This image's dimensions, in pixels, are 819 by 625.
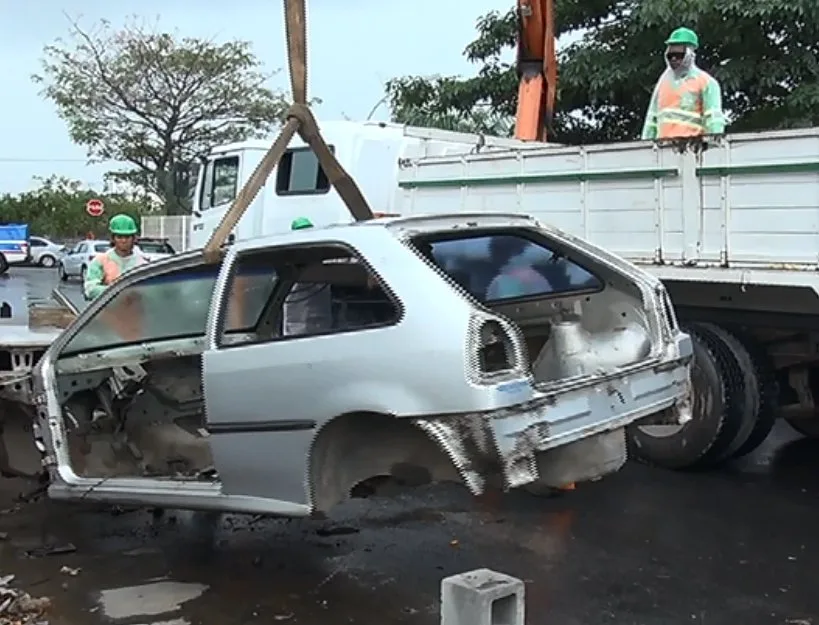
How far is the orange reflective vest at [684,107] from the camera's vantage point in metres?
7.68

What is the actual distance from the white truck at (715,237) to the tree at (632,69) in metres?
5.38

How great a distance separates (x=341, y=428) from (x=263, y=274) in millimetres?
1229

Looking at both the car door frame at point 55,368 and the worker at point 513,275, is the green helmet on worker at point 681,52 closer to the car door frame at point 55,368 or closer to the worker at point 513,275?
the worker at point 513,275

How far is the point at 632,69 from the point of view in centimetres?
1312

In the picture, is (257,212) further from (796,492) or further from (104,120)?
(104,120)

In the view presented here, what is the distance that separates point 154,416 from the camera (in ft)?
20.2

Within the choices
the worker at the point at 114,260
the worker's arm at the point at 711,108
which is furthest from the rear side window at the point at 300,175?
the worker's arm at the point at 711,108

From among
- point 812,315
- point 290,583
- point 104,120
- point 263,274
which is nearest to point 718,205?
point 812,315

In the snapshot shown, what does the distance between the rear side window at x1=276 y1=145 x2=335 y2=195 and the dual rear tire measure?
4.77m

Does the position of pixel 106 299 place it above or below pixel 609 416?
above

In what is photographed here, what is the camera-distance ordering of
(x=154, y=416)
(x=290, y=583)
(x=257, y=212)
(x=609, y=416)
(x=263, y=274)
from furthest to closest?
(x=257, y=212) → (x=154, y=416) → (x=263, y=274) → (x=290, y=583) → (x=609, y=416)

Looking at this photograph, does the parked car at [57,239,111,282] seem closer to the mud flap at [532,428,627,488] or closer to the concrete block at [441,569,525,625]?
the mud flap at [532,428,627,488]

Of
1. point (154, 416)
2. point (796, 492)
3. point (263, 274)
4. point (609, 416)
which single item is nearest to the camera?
point (609, 416)

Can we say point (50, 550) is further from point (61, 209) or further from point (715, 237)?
point (61, 209)
